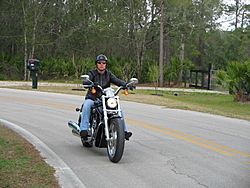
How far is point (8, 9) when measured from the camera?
43188 millimetres

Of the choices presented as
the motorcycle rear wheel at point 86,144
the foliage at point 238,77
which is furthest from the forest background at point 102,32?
the motorcycle rear wheel at point 86,144

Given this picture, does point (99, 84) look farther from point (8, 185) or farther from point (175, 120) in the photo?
point (175, 120)

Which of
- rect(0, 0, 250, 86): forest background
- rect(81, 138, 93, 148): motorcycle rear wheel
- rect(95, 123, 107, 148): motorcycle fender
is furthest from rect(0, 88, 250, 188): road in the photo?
rect(0, 0, 250, 86): forest background

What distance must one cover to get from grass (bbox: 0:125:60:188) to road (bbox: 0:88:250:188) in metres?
0.49

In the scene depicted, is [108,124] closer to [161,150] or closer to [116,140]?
[116,140]

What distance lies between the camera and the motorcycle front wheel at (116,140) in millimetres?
6824

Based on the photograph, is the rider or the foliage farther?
the foliage

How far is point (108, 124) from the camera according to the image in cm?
732

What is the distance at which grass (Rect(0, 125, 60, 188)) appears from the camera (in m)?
5.49

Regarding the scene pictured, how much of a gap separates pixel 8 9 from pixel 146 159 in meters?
39.1

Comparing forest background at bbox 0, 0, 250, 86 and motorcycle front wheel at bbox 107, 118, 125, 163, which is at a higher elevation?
forest background at bbox 0, 0, 250, 86

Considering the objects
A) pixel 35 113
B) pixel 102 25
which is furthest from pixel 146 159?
pixel 102 25

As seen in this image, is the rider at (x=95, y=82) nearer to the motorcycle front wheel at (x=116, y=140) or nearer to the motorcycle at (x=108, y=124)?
the motorcycle at (x=108, y=124)

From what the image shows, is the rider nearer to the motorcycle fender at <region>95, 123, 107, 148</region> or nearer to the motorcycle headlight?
the motorcycle fender at <region>95, 123, 107, 148</region>
